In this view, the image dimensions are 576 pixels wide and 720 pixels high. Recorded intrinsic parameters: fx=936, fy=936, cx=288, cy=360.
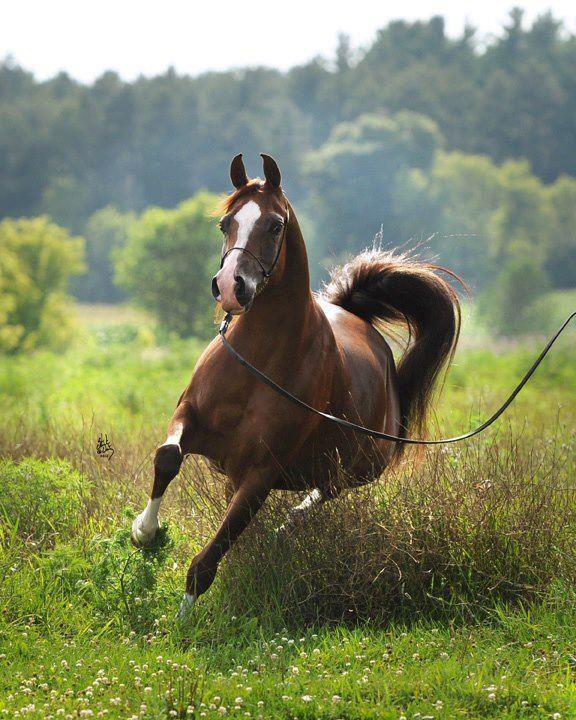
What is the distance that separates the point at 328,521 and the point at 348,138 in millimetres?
81723

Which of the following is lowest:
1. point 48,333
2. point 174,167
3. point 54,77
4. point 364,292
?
point 48,333

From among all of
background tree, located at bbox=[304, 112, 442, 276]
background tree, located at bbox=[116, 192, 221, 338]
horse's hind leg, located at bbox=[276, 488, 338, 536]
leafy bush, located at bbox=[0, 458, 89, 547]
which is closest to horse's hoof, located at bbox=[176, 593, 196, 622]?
horse's hind leg, located at bbox=[276, 488, 338, 536]

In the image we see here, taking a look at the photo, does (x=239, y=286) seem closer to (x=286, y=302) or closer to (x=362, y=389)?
(x=286, y=302)

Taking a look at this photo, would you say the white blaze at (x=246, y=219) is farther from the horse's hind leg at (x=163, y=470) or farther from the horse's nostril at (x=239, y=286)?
the horse's hind leg at (x=163, y=470)

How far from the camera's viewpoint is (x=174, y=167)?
8656 centimetres

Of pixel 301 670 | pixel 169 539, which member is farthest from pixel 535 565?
pixel 169 539

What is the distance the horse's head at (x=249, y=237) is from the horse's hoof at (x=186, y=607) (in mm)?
1616

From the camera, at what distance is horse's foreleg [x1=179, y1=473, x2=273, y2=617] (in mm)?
4973

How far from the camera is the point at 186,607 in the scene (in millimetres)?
5086

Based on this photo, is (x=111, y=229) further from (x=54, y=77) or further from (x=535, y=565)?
(x=535, y=565)

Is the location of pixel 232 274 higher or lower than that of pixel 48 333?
higher

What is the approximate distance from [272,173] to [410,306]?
2329mm

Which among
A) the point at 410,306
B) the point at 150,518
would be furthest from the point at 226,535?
the point at 410,306

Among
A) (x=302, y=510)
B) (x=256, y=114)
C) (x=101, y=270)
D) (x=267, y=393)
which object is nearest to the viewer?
(x=267, y=393)
